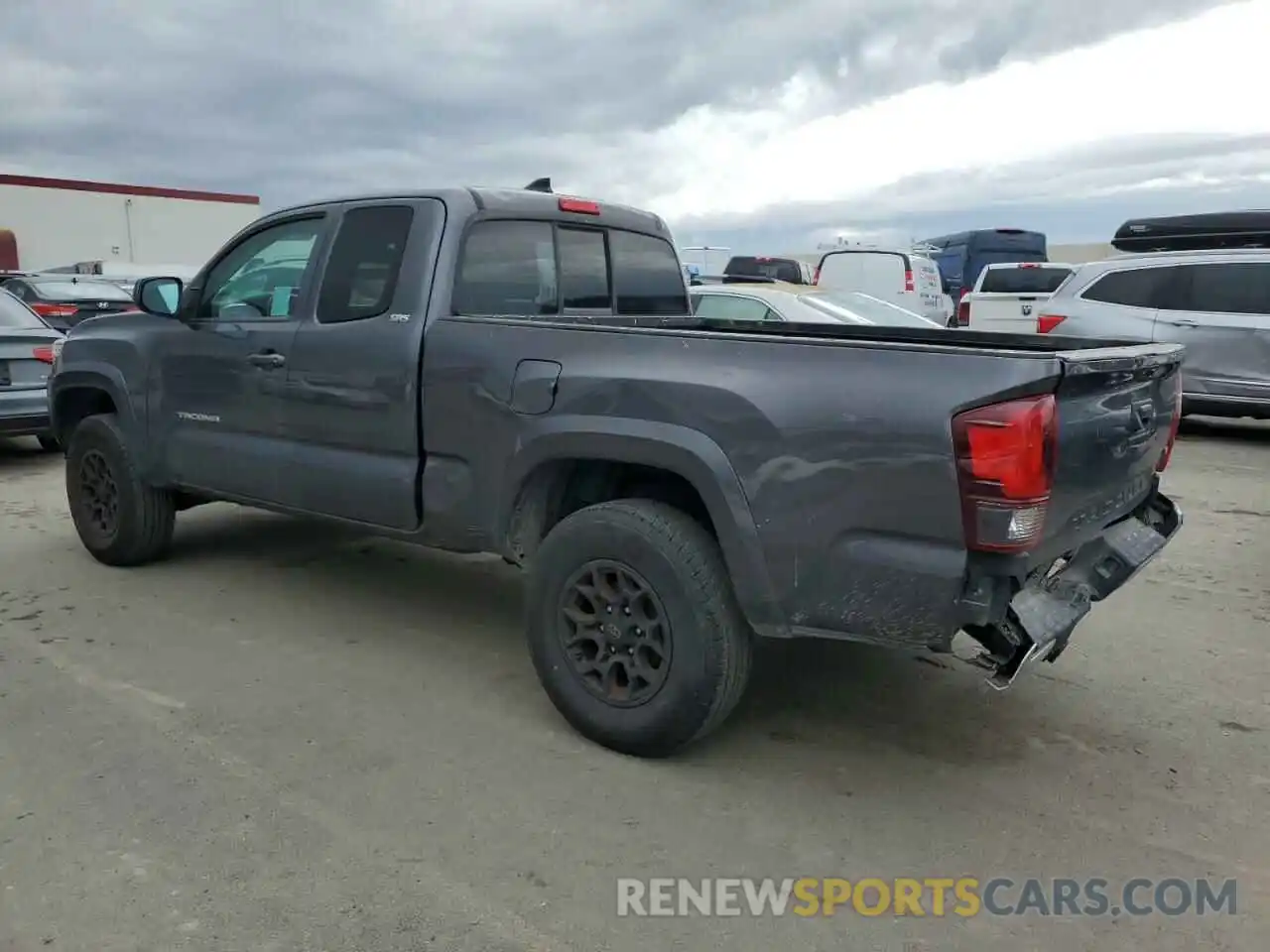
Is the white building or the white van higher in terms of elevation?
the white building

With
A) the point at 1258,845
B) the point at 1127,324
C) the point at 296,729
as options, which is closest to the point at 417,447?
the point at 296,729

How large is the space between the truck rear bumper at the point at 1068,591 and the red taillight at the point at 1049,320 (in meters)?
6.98

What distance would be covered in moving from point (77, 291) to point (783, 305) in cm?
962

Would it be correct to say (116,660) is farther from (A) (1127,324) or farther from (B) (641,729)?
(A) (1127,324)

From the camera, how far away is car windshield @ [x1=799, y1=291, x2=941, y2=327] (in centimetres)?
911

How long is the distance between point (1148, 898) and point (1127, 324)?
870 cm

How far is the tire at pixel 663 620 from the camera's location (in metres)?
3.20

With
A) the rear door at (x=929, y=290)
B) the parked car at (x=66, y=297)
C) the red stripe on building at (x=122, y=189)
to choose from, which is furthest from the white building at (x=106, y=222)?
the rear door at (x=929, y=290)

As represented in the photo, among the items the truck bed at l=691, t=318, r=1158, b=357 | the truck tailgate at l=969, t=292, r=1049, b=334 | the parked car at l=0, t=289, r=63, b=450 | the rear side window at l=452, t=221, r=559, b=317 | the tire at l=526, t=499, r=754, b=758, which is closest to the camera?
the tire at l=526, t=499, r=754, b=758

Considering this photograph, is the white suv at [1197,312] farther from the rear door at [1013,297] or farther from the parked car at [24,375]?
the parked car at [24,375]

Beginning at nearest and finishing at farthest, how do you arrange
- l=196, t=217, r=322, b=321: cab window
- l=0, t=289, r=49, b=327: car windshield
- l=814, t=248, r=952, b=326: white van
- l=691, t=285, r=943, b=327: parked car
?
1. l=196, t=217, r=322, b=321: cab window
2. l=0, t=289, r=49, b=327: car windshield
3. l=691, t=285, r=943, b=327: parked car
4. l=814, t=248, r=952, b=326: white van

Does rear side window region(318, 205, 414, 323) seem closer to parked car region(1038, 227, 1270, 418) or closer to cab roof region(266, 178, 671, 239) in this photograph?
cab roof region(266, 178, 671, 239)

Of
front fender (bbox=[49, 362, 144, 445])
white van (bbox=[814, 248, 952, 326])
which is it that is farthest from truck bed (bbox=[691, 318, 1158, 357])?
white van (bbox=[814, 248, 952, 326])

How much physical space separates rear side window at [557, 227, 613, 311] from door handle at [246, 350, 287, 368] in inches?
49.2
